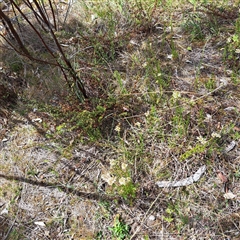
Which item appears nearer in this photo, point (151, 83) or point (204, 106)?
point (204, 106)

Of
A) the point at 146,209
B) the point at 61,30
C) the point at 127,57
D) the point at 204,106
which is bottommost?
the point at 146,209

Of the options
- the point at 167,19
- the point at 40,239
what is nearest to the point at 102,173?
the point at 40,239

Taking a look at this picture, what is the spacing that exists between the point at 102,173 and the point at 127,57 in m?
1.27

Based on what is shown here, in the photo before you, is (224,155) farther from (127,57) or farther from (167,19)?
(167,19)

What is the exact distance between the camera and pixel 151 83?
2.40 metres

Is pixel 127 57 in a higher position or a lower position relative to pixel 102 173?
higher

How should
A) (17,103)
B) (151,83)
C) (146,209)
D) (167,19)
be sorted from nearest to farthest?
(146,209), (151,83), (17,103), (167,19)

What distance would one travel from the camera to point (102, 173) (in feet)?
6.65

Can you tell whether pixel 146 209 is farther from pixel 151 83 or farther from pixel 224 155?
pixel 151 83

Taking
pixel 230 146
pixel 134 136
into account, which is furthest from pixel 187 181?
pixel 134 136

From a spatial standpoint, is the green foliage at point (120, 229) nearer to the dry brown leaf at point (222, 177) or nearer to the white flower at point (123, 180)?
the white flower at point (123, 180)

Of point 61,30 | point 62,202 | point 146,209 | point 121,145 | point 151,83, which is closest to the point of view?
point 146,209

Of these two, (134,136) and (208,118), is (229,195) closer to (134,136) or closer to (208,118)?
(208,118)

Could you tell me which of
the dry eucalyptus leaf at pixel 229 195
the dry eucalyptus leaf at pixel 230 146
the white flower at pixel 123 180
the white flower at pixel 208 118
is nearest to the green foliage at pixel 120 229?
the white flower at pixel 123 180
